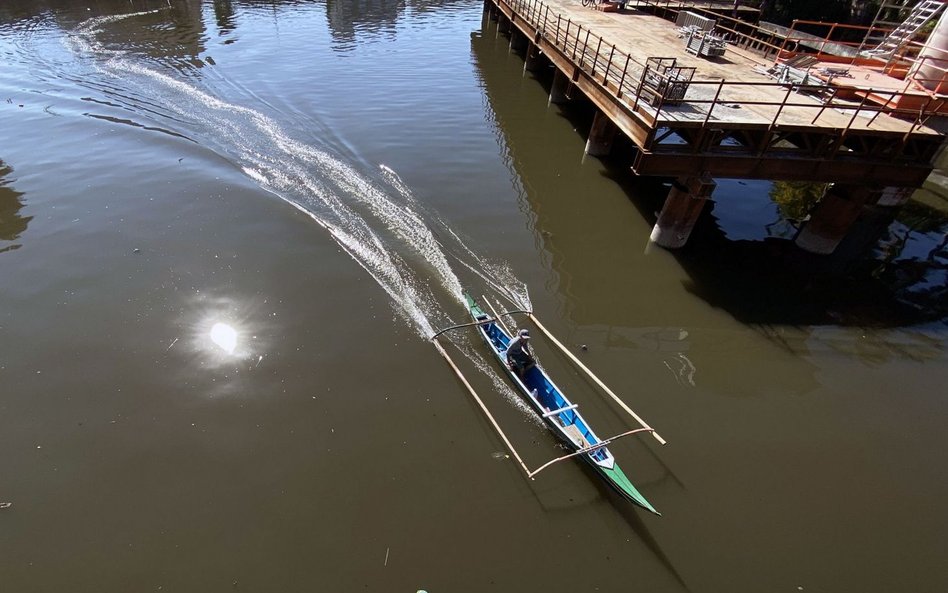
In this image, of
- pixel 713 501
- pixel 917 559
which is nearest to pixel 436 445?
pixel 713 501

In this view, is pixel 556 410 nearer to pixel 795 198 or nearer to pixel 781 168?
pixel 781 168

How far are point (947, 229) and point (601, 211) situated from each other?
42.4ft

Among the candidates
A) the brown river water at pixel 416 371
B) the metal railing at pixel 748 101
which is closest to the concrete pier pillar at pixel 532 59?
the metal railing at pixel 748 101

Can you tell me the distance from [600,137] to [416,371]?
13900 millimetres

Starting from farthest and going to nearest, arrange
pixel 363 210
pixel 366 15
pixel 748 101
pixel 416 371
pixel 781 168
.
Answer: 1. pixel 366 15
2. pixel 363 210
3. pixel 748 101
4. pixel 781 168
5. pixel 416 371

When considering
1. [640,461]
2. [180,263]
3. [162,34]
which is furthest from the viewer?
[162,34]

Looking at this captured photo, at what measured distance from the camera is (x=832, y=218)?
1445cm

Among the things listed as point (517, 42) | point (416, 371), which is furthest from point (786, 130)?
point (517, 42)

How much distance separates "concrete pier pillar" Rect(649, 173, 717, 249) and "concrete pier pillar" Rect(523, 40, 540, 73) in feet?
60.9

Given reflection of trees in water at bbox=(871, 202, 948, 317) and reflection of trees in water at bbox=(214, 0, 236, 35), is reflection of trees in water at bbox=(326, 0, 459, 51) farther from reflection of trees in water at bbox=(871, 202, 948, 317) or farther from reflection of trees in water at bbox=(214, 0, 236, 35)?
reflection of trees in water at bbox=(871, 202, 948, 317)

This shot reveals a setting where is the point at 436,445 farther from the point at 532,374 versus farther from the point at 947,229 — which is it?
the point at 947,229

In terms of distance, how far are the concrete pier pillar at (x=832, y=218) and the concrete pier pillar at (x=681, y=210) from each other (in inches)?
162

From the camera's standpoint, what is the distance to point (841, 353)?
39.2 feet

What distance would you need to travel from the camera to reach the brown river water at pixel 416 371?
7.98 metres
